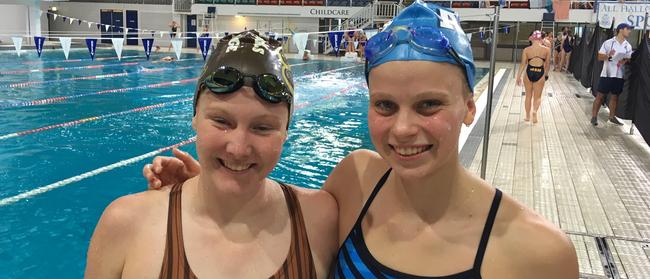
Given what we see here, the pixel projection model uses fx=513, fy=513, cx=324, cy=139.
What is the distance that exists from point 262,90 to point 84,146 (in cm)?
678

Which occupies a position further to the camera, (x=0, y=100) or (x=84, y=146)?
(x=0, y=100)

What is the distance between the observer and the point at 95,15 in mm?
34000

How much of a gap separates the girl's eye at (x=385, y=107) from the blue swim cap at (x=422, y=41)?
103mm

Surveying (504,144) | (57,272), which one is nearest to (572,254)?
(57,272)

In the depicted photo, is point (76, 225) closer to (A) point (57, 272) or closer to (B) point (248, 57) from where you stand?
(A) point (57, 272)

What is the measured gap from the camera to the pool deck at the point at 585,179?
379 centimetres

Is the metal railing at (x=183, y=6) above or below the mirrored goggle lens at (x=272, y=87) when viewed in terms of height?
above

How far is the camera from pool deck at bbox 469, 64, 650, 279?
3.79 m

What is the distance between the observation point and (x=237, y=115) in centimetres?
136

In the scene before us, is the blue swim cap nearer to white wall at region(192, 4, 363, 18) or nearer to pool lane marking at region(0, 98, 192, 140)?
pool lane marking at region(0, 98, 192, 140)

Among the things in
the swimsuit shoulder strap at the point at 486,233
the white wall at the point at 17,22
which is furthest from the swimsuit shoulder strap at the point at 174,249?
the white wall at the point at 17,22

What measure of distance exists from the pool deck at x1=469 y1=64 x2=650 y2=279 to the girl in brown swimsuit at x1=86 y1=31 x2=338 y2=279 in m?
2.64

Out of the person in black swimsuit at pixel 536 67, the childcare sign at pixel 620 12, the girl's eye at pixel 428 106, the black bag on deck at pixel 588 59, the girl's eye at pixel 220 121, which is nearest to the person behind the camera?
the girl's eye at pixel 428 106

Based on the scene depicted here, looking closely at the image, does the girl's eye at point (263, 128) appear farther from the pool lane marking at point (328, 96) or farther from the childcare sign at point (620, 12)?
the childcare sign at point (620, 12)
